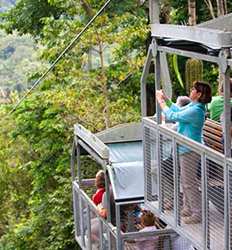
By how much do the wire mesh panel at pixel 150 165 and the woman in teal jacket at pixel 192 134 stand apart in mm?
1052

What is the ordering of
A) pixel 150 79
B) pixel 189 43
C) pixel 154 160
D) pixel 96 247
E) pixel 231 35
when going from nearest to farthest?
pixel 231 35, pixel 189 43, pixel 154 160, pixel 96 247, pixel 150 79

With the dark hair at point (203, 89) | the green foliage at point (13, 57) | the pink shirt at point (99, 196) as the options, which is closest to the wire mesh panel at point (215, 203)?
the dark hair at point (203, 89)

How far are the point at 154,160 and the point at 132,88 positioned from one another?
907 centimetres

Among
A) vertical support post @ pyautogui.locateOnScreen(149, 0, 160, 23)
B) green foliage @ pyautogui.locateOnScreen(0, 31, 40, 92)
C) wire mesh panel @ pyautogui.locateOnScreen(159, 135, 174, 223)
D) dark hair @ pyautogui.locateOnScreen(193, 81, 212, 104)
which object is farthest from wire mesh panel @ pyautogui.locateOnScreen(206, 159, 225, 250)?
green foliage @ pyautogui.locateOnScreen(0, 31, 40, 92)

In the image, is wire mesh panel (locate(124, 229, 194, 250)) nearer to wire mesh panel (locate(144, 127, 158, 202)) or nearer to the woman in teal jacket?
wire mesh panel (locate(144, 127, 158, 202))

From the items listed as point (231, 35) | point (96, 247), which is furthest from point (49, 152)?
point (231, 35)

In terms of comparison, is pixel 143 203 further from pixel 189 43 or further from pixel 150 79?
pixel 150 79

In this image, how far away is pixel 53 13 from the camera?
1700cm

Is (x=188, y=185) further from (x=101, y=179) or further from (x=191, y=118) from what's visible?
(x=101, y=179)

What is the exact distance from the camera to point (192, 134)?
20.9ft

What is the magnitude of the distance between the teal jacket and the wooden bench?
Answer: 6.8 inches

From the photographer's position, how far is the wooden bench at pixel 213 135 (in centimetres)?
634

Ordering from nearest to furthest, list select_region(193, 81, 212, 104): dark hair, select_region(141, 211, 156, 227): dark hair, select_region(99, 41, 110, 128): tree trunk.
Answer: select_region(193, 81, 212, 104): dark hair
select_region(141, 211, 156, 227): dark hair
select_region(99, 41, 110, 128): tree trunk

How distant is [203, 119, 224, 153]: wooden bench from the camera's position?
6.34 m
